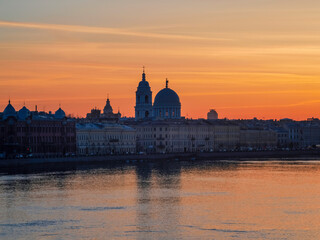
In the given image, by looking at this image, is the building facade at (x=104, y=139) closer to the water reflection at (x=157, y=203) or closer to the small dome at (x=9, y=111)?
the small dome at (x=9, y=111)

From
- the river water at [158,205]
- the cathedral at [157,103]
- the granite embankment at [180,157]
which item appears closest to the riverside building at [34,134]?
the granite embankment at [180,157]

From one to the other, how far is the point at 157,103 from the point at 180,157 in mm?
43306

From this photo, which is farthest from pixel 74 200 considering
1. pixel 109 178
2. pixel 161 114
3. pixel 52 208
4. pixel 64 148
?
pixel 161 114

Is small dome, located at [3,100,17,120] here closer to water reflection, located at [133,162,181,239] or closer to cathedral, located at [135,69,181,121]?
water reflection, located at [133,162,181,239]

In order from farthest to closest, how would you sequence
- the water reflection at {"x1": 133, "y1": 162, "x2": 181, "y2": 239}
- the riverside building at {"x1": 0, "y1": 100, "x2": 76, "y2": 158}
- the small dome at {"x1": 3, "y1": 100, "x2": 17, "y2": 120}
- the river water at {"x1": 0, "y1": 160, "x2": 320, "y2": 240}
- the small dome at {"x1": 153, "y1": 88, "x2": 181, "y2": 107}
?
the small dome at {"x1": 153, "y1": 88, "x2": 181, "y2": 107}
the small dome at {"x1": 3, "y1": 100, "x2": 17, "y2": 120}
the riverside building at {"x1": 0, "y1": 100, "x2": 76, "y2": 158}
the water reflection at {"x1": 133, "y1": 162, "x2": 181, "y2": 239}
the river water at {"x1": 0, "y1": 160, "x2": 320, "y2": 240}

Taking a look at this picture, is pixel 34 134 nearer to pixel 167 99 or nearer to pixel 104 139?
pixel 104 139

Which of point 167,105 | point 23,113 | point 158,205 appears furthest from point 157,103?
point 158,205

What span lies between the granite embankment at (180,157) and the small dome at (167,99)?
28489mm

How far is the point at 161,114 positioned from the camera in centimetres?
17112

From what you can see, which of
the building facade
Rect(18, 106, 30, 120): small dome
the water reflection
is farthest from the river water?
the building facade

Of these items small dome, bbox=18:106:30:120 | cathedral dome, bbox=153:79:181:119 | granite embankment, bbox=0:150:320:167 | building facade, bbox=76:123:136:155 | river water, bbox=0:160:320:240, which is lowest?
river water, bbox=0:160:320:240

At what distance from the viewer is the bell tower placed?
17188 centimetres

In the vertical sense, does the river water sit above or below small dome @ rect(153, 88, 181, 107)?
below

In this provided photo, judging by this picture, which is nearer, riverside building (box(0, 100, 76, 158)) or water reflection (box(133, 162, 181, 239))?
water reflection (box(133, 162, 181, 239))
